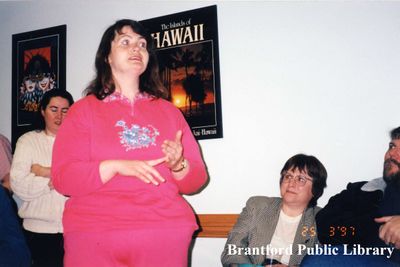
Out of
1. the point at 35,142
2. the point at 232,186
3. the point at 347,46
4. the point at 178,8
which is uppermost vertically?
the point at 178,8

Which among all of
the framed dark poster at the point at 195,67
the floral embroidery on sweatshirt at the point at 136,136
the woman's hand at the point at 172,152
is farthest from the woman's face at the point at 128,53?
the framed dark poster at the point at 195,67

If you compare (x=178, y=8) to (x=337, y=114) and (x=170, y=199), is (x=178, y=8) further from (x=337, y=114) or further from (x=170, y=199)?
(x=170, y=199)

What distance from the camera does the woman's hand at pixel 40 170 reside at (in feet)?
6.86

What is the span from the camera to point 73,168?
3.14ft

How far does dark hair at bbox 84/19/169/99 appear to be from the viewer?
122cm

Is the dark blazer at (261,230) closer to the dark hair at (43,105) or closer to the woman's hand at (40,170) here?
the woman's hand at (40,170)

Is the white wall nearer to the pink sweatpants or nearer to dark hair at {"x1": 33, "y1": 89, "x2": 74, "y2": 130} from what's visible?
dark hair at {"x1": 33, "y1": 89, "x2": 74, "y2": 130}

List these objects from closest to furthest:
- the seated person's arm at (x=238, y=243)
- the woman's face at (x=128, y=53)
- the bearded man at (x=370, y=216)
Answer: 1. the woman's face at (x=128, y=53)
2. the bearded man at (x=370, y=216)
3. the seated person's arm at (x=238, y=243)

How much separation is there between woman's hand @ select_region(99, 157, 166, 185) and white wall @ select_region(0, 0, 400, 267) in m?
1.42

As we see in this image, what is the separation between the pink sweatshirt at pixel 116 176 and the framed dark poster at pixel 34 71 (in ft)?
6.61

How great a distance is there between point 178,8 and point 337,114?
1.39 metres

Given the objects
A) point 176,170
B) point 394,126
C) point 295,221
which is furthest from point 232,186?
point 176,170

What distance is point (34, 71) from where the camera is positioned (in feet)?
9.75

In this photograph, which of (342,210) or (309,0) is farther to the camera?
(309,0)
